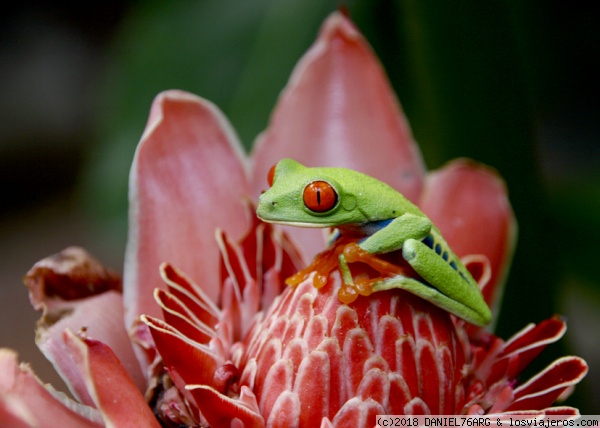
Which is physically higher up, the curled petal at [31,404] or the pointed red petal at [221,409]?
the curled petal at [31,404]

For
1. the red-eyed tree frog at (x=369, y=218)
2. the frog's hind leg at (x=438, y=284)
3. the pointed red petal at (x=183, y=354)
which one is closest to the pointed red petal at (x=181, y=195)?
the pointed red petal at (x=183, y=354)

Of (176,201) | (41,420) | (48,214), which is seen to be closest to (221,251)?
(176,201)

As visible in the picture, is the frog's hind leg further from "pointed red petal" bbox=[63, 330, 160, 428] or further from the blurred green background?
the blurred green background

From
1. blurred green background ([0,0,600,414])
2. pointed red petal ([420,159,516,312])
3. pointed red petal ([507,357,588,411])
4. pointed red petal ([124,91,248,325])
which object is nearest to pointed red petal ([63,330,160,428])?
pointed red petal ([124,91,248,325])

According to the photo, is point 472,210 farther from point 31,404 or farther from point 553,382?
point 31,404

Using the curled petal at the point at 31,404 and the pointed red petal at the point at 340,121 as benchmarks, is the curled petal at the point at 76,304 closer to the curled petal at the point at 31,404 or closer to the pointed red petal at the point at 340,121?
the curled petal at the point at 31,404

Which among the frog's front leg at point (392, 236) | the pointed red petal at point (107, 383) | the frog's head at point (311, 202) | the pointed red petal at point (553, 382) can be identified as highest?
the frog's head at point (311, 202)

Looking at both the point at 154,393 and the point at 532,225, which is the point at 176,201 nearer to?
the point at 154,393

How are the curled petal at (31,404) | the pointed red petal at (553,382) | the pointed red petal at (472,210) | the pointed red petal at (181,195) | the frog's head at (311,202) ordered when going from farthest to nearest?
the pointed red petal at (472,210)
the pointed red petal at (181,195)
the pointed red petal at (553,382)
the frog's head at (311,202)
the curled petal at (31,404)
